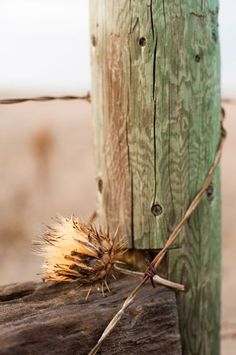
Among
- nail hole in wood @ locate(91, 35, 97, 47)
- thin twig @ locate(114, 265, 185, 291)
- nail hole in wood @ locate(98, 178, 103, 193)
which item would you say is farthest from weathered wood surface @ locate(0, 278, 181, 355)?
nail hole in wood @ locate(91, 35, 97, 47)

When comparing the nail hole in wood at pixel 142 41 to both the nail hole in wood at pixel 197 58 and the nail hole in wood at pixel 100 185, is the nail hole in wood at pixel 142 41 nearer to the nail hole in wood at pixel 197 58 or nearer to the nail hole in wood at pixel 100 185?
the nail hole in wood at pixel 197 58

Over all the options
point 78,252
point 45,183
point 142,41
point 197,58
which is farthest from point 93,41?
point 45,183

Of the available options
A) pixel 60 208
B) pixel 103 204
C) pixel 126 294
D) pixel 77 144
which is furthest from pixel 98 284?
pixel 77 144

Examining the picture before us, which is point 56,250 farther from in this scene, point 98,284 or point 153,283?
point 153,283

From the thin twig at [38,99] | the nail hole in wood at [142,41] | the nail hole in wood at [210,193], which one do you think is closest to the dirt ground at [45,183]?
the nail hole in wood at [210,193]

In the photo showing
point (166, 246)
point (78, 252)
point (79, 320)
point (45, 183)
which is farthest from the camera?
point (45, 183)

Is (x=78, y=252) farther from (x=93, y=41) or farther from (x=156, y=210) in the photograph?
(x=93, y=41)

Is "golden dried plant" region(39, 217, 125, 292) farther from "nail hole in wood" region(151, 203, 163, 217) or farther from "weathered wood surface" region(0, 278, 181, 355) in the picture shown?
"nail hole in wood" region(151, 203, 163, 217)
